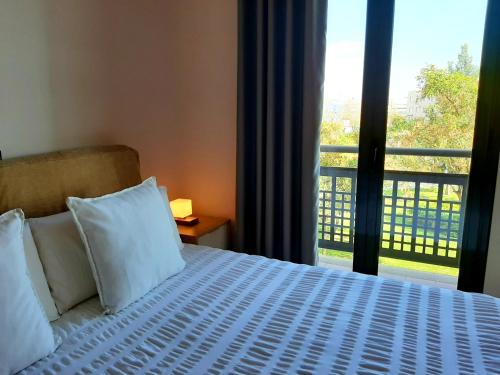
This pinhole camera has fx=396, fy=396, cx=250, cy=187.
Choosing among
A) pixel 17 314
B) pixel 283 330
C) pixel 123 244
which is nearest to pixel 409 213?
pixel 283 330

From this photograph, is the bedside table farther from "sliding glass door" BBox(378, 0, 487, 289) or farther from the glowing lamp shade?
"sliding glass door" BBox(378, 0, 487, 289)

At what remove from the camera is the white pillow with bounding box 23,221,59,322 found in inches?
59.7

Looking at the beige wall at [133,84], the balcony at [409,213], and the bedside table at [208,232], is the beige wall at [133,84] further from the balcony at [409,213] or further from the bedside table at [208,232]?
the balcony at [409,213]

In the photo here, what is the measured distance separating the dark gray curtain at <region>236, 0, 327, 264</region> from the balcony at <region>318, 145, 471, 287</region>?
1.16 feet

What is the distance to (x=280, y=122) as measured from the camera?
2.76 m

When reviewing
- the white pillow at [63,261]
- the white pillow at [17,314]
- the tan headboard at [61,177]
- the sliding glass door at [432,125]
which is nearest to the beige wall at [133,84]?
the tan headboard at [61,177]

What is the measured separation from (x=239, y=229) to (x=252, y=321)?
4.70ft

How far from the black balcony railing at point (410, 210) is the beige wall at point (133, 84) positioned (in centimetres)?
84

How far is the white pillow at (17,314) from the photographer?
120 cm

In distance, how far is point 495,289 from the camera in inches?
101

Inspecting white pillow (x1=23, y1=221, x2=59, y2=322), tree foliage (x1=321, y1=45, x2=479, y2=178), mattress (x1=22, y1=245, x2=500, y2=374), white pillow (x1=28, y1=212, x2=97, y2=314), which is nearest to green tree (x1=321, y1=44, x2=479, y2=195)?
tree foliage (x1=321, y1=45, x2=479, y2=178)

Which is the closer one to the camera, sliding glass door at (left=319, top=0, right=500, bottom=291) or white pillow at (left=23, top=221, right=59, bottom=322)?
white pillow at (left=23, top=221, right=59, bottom=322)

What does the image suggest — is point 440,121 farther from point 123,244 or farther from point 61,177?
point 61,177

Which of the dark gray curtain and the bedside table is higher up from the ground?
the dark gray curtain
